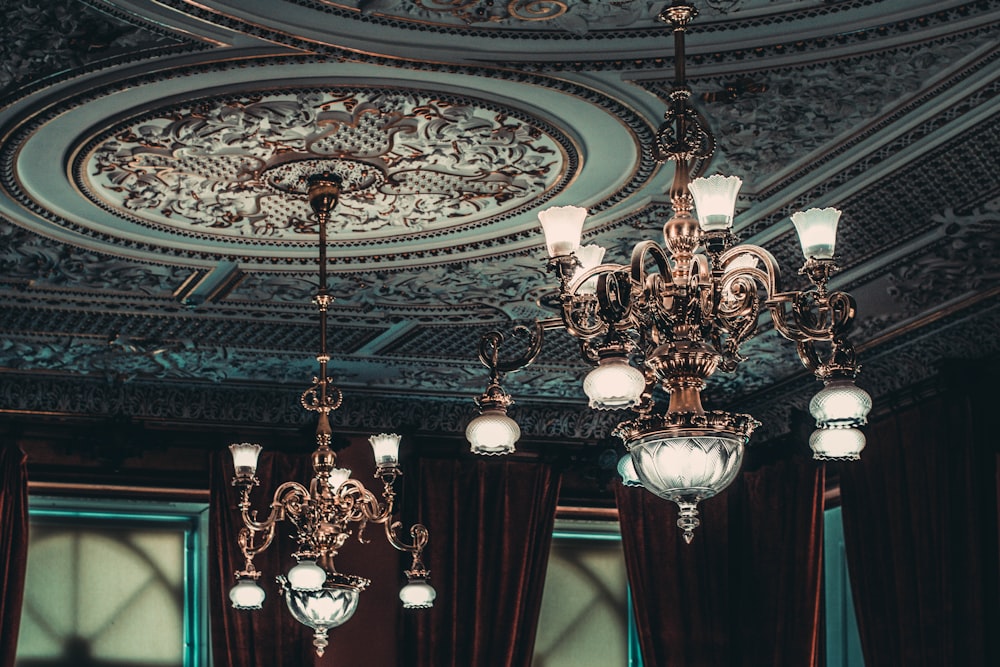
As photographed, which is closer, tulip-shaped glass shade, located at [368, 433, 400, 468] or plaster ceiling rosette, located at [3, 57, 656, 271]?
plaster ceiling rosette, located at [3, 57, 656, 271]

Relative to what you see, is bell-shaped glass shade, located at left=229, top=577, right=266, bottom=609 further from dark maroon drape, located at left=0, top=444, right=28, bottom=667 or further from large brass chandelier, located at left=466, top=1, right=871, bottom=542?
large brass chandelier, located at left=466, top=1, right=871, bottom=542

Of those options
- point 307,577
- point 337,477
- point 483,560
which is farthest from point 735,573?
point 307,577

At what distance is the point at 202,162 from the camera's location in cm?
636

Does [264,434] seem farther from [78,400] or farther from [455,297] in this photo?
[455,297]

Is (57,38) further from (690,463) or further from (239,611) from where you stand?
(239,611)

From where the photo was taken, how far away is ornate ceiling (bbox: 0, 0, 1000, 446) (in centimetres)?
524

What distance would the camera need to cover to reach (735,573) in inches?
400

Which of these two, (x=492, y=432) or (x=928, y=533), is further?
(x=928, y=533)

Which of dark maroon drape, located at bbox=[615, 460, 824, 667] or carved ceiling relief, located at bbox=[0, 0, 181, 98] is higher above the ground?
carved ceiling relief, located at bbox=[0, 0, 181, 98]

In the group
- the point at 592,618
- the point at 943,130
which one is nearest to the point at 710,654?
the point at 592,618

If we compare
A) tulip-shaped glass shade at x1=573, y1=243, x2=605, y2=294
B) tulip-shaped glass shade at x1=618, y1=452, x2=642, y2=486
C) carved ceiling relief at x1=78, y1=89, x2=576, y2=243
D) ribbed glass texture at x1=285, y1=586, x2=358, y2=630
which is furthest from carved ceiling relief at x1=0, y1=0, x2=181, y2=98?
ribbed glass texture at x1=285, y1=586, x2=358, y2=630

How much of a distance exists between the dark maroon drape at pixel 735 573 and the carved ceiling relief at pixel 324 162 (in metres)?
3.66

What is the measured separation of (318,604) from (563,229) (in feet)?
9.43

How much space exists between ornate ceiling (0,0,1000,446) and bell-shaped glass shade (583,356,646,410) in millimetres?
1276
